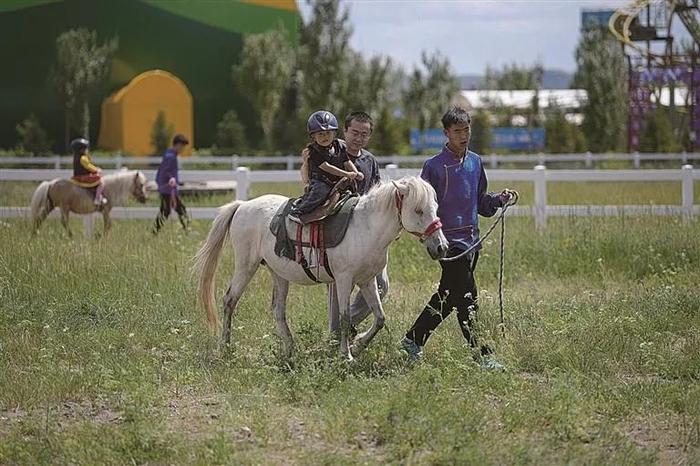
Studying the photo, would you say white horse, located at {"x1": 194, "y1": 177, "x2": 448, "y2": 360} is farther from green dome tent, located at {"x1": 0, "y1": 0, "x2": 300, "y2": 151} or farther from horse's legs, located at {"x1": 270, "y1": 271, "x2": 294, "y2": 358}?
green dome tent, located at {"x1": 0, "y1": 0, "x2": 300, "y2": 151}

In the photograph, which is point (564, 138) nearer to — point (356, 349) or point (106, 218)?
point (106, 218)

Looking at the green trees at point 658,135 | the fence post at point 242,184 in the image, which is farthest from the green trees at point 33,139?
the fence post at point 242,184

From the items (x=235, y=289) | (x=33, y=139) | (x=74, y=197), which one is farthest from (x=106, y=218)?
(x=33, y=139)

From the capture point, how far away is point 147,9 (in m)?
41.3

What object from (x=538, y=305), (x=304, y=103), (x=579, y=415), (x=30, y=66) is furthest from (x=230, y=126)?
(x=579, y=415)

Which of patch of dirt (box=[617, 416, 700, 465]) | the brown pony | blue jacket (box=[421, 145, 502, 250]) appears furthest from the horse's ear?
the brown pony

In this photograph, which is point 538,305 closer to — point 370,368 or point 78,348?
point 370,368

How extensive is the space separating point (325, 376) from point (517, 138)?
1715 inches

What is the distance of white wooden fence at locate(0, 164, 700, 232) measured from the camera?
1403 cm

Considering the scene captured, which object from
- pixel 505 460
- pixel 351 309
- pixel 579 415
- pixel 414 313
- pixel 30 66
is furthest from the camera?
pixel 30 66

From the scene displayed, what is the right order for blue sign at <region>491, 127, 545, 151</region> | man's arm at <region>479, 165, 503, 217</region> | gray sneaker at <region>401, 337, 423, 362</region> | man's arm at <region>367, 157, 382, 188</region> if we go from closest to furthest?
gray sneaker at <region>401, 337, 423, 362</region>, man's arm at <region>479, 165, 503, 217</region>, man's arm at <region>367, 157, 382, 188</region>, blue sign at <region>491, 127, 545, 151</region>

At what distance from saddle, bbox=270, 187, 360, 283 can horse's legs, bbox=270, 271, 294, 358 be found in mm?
391

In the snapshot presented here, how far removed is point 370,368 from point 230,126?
33.9 m

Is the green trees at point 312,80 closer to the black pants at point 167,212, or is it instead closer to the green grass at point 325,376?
the black pants at point 167,212
